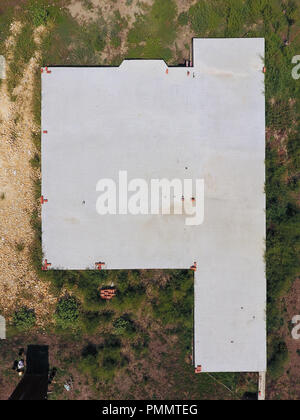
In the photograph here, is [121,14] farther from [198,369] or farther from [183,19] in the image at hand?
[198,369]

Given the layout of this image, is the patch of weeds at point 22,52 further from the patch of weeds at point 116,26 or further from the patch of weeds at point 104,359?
the patch of weeds at point 104,359

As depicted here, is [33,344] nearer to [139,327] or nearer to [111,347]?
[111,347]

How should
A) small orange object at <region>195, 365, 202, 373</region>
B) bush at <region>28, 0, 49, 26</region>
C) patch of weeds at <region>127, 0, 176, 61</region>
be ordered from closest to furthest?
small orange object at <region>195, 365, 202, 373</region> → bush at <region>28, 0, 49, 26</region> → patch of weeds at <region>127, 0, 176, 61</region>

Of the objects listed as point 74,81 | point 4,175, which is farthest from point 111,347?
point 74,81

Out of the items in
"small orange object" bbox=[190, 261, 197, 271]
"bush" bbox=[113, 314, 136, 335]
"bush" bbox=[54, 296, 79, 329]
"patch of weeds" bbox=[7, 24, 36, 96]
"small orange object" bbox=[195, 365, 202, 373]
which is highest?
"patch of weeds" bbox=[7, 24, 36, 96]

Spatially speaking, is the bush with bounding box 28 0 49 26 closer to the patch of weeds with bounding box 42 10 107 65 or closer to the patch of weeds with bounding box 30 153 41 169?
the patch of weeds with bounding box 42 10 107 65

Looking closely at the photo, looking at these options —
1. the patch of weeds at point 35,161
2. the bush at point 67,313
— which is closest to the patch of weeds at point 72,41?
the patch of weeds at point 35,161

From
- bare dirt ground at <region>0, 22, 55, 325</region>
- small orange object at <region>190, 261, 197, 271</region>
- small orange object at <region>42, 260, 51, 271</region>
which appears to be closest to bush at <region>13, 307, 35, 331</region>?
bare dirt ground at <region>0, 22, 55, 325</region>

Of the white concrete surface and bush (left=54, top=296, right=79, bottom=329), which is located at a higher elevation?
the white concrete surface
